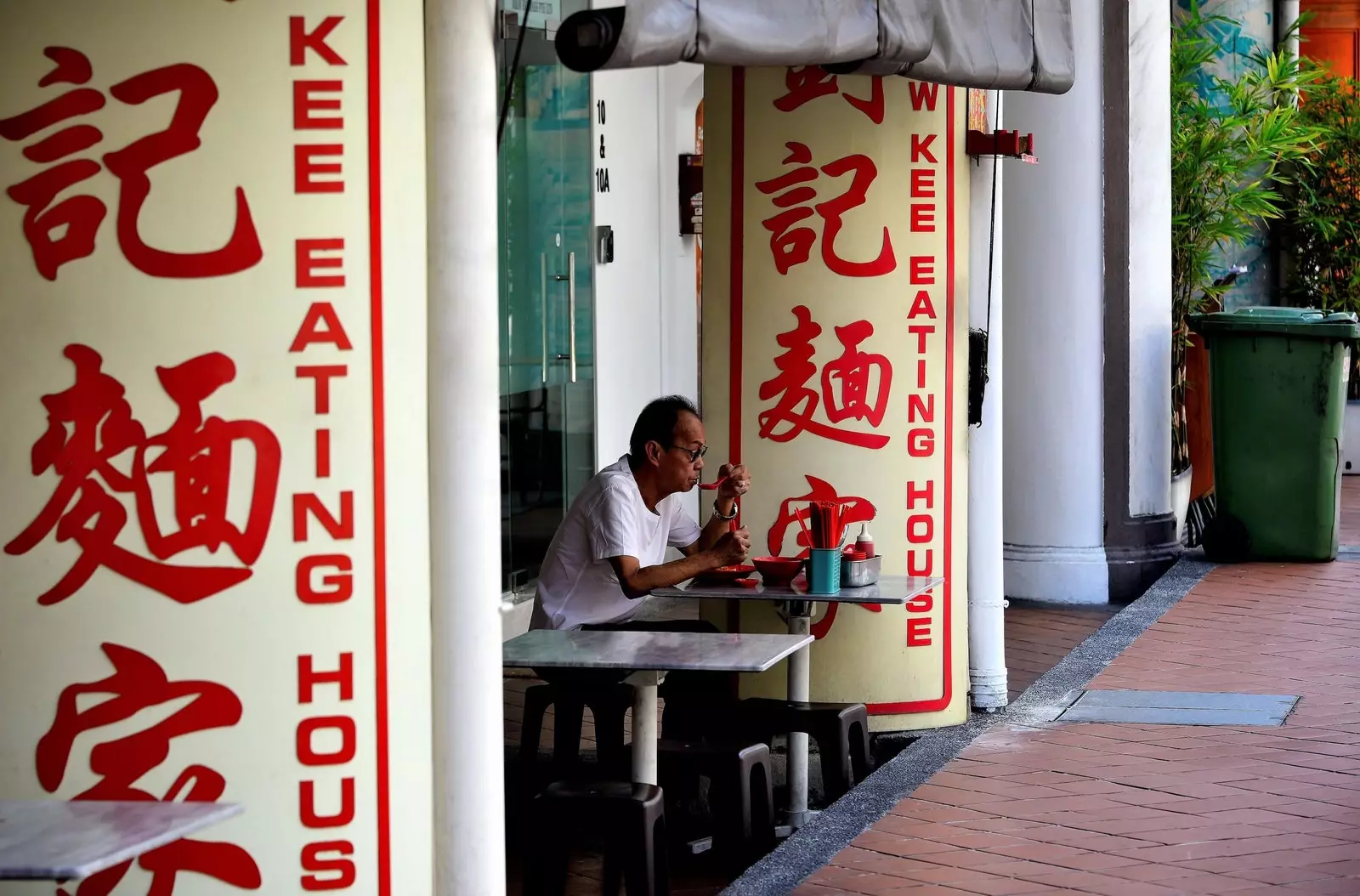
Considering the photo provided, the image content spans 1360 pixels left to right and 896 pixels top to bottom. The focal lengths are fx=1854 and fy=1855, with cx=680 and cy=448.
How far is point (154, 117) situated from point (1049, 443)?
271 inches

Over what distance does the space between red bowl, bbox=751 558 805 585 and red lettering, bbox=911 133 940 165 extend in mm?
1545

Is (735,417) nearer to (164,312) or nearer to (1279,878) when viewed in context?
(1279,878)

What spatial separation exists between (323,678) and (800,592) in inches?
86.7

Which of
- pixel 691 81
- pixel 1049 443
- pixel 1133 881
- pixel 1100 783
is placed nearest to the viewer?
pixel 1133 881

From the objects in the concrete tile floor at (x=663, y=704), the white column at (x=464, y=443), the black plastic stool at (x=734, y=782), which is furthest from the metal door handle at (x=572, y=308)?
the white column at (x=464, y=443)

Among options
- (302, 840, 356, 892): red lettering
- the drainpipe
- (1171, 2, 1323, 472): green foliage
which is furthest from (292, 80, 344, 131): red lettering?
the drainpipe

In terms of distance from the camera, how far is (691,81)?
1086cm

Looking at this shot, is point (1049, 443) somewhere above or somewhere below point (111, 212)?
below

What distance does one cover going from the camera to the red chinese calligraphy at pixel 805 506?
6.52 m

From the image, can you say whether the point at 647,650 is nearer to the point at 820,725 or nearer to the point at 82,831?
the point at 820,725

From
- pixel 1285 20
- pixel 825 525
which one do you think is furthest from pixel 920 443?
pixel 1285 20

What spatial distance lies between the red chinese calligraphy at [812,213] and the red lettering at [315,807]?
10.1 ft

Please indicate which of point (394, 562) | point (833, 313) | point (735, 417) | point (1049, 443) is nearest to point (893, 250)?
point (833, 313)

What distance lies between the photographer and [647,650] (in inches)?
191
